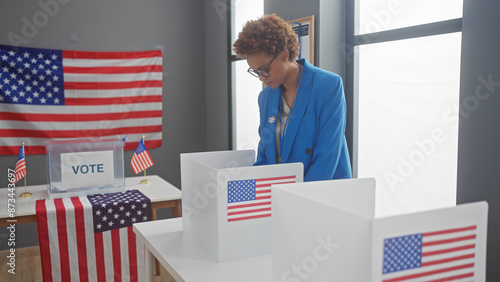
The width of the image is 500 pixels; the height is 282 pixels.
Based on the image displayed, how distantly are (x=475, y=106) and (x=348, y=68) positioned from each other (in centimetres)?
97

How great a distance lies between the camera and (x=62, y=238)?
98.0 inches

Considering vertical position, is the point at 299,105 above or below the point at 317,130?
above

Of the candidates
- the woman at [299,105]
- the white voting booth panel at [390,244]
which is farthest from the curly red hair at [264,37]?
the white voting booth panel at [390,244]

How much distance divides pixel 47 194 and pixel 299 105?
1876 millimetres

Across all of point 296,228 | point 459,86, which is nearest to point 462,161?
point 459,86

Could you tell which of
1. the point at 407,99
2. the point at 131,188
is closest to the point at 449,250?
the point at 407,99

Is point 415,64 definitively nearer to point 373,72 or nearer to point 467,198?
point 373,72

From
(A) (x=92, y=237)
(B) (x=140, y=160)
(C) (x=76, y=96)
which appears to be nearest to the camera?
(A) (x=92, y=237)

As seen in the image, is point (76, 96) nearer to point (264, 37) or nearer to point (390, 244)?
point (264, 37)

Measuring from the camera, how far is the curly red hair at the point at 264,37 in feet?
5.78

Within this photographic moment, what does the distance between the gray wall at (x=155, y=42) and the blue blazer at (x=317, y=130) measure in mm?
2418

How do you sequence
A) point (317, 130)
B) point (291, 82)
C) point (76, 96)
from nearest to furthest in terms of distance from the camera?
1. point (317, 130)
2. point (291, 82)
3. point (76, 96)

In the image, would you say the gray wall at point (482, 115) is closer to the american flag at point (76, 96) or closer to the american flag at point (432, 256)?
the american flag at point (432, 256)

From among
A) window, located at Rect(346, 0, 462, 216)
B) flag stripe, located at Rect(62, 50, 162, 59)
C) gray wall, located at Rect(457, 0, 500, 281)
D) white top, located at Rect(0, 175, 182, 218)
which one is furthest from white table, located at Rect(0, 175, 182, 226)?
gray wall, located at Rect(457, 0, 500, 281)
